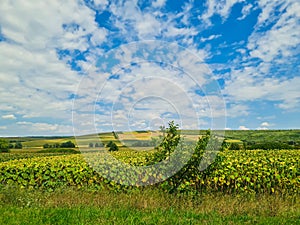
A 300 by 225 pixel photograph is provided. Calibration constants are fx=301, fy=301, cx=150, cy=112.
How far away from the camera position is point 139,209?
6828 millimetres

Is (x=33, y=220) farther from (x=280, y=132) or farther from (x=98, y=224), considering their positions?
(x=280, y=132)

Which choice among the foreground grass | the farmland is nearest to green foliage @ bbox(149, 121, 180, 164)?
the farmland

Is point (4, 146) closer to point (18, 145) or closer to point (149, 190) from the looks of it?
point (18, 145)

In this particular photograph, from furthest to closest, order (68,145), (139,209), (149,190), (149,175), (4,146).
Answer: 1. (4,146)
2. (68,145)
3. (149,175)
4. (149,190)
5. (139,209)

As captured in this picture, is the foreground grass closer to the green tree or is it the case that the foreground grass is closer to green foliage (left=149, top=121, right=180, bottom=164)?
green foliage (left=149, top=121, right=180, bottom=164)

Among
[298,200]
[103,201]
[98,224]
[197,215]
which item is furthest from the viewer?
[298,200]

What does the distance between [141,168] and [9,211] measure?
12.2 feet

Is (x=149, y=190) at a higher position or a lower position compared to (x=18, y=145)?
lower

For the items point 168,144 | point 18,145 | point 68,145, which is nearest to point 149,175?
point 168,144

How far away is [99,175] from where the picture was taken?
9289mm

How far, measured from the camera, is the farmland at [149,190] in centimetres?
624

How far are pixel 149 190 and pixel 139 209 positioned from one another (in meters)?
1.59

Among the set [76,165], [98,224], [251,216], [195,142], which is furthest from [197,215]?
[76,165]

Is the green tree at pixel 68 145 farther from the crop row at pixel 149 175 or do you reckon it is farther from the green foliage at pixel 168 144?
the green foliage at pixel 168 144
